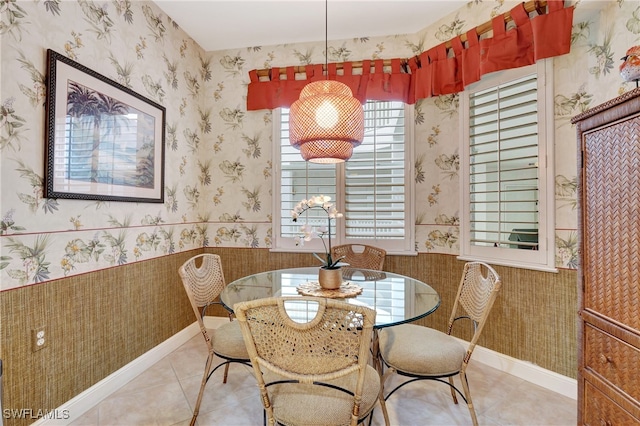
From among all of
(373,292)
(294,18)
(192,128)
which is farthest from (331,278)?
(294,18)

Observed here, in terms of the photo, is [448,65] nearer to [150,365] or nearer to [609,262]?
[609,262]

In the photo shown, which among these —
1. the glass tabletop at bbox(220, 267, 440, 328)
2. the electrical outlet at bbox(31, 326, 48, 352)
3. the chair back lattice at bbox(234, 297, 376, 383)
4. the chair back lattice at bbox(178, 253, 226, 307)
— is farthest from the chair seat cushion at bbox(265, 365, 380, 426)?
the electrical outlet at bbox(31, 326, 48, 352)

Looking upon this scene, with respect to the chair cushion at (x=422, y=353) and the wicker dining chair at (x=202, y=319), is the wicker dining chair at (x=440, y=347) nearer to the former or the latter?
the chair cushion at (x=422, y=353)

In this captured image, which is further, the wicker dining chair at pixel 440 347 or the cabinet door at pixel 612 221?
the wicker dining chair at pixel 440 347

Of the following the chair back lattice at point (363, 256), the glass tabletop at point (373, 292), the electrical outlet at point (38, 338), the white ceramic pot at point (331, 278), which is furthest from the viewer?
the chair back lattice at point (363, 256)

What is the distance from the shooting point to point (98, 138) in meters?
1.97

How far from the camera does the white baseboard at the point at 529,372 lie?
206 centimetres

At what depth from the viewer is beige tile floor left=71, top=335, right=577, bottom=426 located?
1.81m

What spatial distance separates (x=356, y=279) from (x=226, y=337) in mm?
920

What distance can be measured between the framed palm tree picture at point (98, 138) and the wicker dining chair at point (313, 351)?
1458 millimetres

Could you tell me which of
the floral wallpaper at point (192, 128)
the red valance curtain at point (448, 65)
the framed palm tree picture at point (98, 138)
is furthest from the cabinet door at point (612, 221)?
the framed palm tree picture at point (98, 138)

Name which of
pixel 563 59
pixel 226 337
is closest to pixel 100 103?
pixel 226 337

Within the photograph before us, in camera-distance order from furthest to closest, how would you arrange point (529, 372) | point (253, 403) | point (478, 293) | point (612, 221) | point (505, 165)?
1. point (505, 165)
2. point (529, 372)
3. point (253, 403)
4. point (478, 293)
5. point (612, 221)

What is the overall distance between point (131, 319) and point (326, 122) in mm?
2022
